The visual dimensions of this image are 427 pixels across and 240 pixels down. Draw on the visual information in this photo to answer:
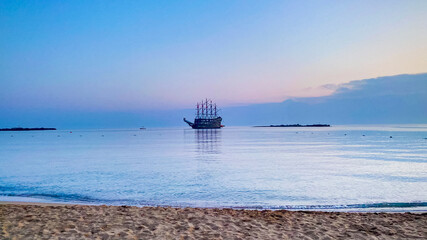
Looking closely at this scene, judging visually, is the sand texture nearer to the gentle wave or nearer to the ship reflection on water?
the gentle wave

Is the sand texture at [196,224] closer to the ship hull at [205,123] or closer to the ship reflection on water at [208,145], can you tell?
the ship reflection on water at [208,145]

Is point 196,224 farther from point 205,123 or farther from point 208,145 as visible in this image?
point 205,123

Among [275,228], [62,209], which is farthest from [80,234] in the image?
[275,228]

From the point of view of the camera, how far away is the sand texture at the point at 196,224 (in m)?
7.44

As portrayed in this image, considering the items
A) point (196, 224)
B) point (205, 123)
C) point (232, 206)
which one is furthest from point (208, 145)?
point (205, 123)

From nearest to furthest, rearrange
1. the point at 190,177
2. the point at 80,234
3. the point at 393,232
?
the point at 80,234 → the point at 393,232 → the point at 190,177

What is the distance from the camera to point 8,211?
386 inches

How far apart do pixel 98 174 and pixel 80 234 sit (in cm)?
1622

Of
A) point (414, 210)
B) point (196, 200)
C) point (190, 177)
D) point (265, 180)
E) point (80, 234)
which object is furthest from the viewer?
point (190, 177)

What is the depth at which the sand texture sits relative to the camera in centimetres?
744

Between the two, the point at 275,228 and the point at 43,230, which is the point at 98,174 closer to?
the point at 43,230

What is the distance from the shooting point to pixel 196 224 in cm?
840

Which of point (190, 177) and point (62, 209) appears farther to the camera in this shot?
point (190, 177)

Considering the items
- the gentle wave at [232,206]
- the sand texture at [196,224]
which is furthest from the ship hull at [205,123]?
the sand texture at [196,224]
